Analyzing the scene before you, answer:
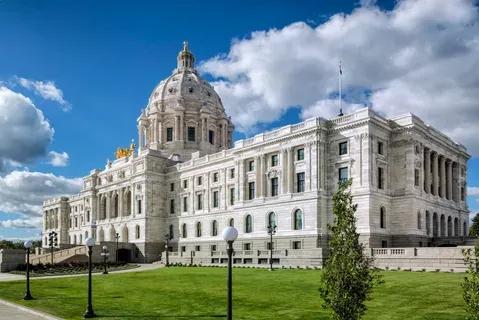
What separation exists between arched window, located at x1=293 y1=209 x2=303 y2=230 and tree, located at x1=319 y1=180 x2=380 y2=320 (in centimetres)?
4947

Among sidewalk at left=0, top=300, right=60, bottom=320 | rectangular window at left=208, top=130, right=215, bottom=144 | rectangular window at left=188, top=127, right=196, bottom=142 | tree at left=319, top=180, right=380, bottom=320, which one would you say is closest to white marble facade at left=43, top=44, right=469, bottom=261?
rectangular window at left=188, top=127, right=196, bottom=142

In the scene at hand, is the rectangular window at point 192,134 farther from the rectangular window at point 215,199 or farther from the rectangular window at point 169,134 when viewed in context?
the rectangular window at point 215,199

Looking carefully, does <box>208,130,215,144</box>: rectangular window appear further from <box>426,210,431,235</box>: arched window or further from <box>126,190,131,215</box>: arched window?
<box>426,210,431,235</box>: arched window

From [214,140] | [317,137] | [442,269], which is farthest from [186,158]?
[442,269]

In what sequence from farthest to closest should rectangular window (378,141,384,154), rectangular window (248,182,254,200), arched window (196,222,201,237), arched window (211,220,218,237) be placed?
arched window (196,222,201,237), arched window (211,220,218,237), rectangular window (248,182,254,200), rectangular window (378,141,384,154)

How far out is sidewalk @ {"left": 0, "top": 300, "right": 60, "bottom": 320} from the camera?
23531 mm

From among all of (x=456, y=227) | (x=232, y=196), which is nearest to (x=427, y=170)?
(x=456, y=227)

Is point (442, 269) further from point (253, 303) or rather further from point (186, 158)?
point (186, 158)

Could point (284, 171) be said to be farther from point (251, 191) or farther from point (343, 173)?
point (343, 173)

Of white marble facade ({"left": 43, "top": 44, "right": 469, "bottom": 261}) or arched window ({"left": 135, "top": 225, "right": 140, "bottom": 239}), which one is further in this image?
arched window ({"left": 135, "top": 225, "right": 140, "bottom": 239})

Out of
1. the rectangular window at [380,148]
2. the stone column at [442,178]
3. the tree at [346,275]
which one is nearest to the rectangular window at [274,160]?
the rectangular window at [380,148]

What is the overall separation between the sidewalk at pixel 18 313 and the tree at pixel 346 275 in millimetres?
13783

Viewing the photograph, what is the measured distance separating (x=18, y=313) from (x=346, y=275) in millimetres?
18179

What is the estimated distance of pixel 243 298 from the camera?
2934 cm
